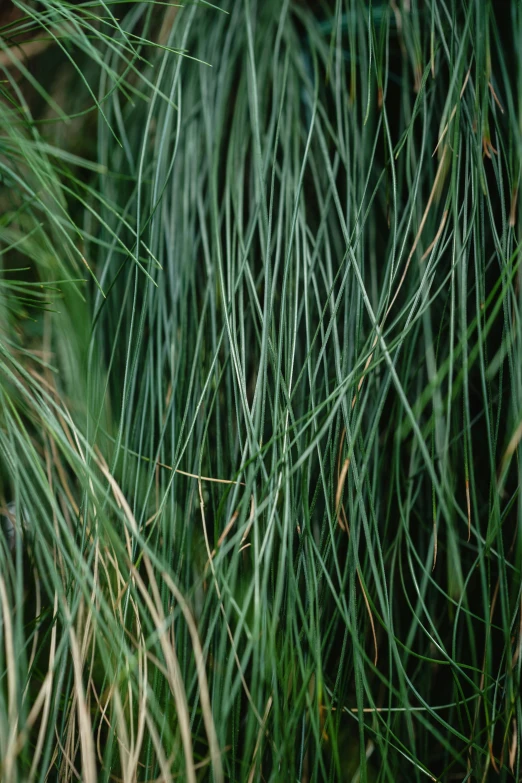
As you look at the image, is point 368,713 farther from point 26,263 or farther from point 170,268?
point 26,263

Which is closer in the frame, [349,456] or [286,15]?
[349,456]

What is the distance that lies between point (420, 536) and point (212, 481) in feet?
0.65

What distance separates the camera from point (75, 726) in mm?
515

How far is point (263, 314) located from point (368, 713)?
0.35 metres

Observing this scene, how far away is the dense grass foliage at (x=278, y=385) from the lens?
47 centimetres

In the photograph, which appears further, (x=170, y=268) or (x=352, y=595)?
(x=170, y=268)

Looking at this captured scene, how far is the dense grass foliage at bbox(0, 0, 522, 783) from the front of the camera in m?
0.47

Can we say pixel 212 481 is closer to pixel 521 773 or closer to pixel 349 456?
pixel 349 456

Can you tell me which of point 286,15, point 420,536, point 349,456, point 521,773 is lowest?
point 521,773

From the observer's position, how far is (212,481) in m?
0.53

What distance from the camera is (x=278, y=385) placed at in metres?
0.48

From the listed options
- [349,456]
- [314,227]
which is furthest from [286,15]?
[349,456]

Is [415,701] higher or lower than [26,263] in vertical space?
lower

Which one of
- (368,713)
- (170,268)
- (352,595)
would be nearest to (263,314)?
(170,268)
